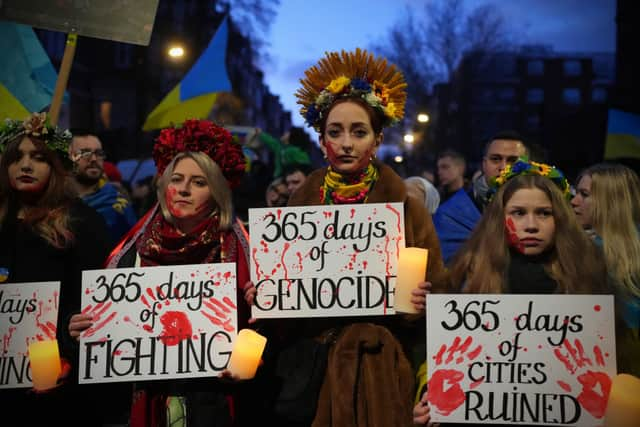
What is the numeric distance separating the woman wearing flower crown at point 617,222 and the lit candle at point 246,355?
1666 millimetres

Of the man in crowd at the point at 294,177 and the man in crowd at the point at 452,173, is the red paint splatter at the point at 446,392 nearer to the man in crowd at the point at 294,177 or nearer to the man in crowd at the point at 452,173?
the man in crowd at the point at 294,177

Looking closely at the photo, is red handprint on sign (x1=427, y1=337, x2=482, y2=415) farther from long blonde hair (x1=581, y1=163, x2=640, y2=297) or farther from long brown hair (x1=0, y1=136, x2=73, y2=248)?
long brown hair (x1=0, y1=136, x2=73, y2=248)

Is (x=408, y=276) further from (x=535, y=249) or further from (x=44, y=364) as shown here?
(x=44, y=364)

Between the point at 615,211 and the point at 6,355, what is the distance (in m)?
3.41

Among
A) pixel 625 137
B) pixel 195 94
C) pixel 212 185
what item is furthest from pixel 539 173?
pixel 195 94

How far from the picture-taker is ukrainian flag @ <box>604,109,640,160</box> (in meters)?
7.96

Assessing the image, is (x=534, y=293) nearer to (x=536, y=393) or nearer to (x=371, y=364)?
(x=536, y=393)

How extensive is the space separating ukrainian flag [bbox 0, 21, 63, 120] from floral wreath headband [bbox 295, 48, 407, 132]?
338 cm

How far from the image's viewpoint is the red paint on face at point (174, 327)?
10.0ft

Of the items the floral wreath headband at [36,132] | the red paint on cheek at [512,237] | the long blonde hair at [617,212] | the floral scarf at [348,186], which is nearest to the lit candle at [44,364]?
the floral wreath headband at [36,132]

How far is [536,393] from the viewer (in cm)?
270

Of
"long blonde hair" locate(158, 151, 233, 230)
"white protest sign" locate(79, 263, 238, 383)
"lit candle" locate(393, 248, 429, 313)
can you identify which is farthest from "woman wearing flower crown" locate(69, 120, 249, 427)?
"lit candle" locate(393, 248, 429, 313)

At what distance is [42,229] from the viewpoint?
3.63m

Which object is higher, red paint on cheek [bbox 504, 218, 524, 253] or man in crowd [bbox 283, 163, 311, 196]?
man in crowd [bbox 283, 163, 311, 196]
